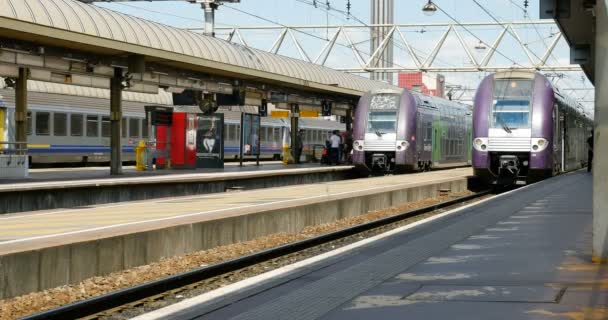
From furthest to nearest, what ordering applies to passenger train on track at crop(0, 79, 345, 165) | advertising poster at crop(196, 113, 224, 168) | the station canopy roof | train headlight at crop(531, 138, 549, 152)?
passenger train on track at crop(0, 79, 345, 165)
advertising poster at crop(196, 113, 224, 168)
train headlight at crop(531, 138, 549, 152)
the station canopy roof

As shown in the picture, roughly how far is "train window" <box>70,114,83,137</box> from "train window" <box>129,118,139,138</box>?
3.70 m

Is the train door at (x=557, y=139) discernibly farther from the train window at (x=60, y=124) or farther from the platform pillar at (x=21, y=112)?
the train window at (x=60, y=124)

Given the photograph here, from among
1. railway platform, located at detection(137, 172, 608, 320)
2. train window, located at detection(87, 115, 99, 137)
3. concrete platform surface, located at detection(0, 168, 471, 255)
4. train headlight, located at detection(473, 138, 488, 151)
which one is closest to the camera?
railway platform, located at detection(137, 172, 608, 320)

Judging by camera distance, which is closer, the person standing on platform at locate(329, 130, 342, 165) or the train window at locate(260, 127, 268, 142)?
the person standing on platform at locate(329, 130, 342, 165)

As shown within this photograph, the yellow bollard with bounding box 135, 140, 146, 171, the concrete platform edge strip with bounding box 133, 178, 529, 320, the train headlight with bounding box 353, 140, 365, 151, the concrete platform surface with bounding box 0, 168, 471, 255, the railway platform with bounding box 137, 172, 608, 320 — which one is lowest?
the concrete platform edge strip with bounding box 133, 178, 529, 320

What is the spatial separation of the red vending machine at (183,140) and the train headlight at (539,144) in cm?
1091

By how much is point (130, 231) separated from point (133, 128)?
30.1 m

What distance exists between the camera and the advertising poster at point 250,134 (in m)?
34.9

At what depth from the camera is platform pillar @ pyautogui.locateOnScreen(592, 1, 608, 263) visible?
28.9 ft

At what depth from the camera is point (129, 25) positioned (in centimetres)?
2353

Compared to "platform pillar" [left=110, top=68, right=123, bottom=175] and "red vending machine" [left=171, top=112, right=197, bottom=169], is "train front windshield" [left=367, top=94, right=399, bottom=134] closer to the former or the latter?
"red vending machine" [left=171, top=112, right=197, bottom=169]

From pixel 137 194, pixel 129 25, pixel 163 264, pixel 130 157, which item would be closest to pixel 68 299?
pixel 163 264

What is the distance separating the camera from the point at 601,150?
8.89 metres

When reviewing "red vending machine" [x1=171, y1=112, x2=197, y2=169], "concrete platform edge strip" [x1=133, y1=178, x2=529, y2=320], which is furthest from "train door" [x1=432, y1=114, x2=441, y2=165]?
"concrete platform edge strip" [x1=133, y1=178, x2=529, y2=320]
